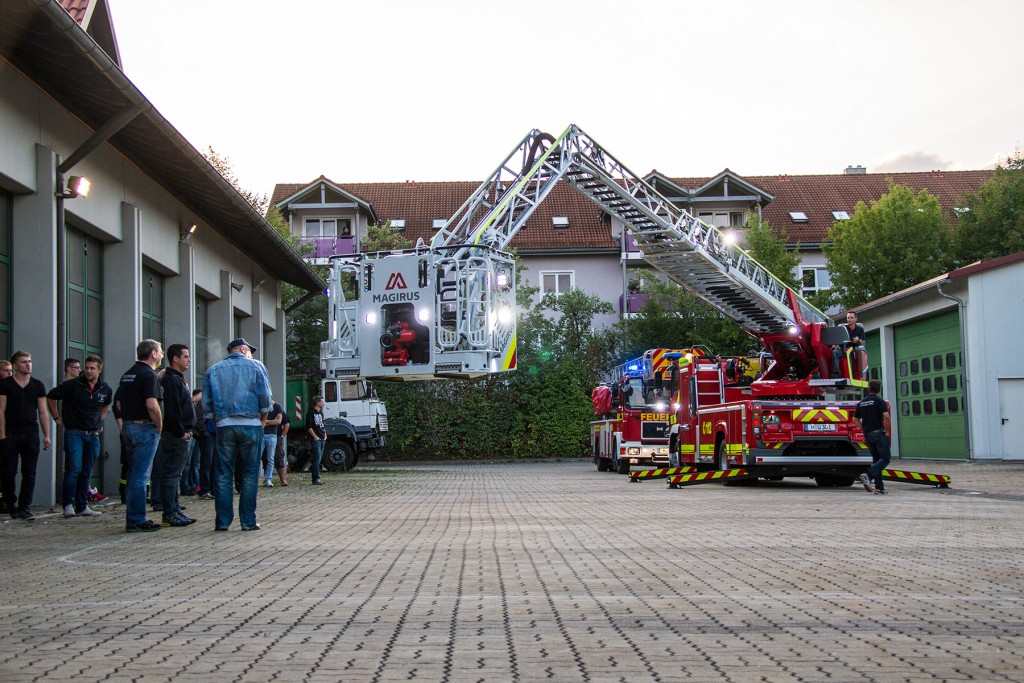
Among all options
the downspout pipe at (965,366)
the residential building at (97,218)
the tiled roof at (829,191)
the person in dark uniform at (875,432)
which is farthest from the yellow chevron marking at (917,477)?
the tiled roof at (829,191)

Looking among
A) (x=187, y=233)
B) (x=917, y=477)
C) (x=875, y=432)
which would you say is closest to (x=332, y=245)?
(x=187, y=233)

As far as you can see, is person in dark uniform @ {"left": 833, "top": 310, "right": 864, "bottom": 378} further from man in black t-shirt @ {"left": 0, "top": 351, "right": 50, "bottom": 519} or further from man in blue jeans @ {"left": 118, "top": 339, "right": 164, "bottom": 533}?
man in black t-shirt @ {"left": 0, "top": 351, "right": 50, "bottom": 519}

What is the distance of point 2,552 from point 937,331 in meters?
29.8

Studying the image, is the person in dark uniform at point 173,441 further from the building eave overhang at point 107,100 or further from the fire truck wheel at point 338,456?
the fire truck wheel at point 338,456

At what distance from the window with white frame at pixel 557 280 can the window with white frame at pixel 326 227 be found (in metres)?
8.94

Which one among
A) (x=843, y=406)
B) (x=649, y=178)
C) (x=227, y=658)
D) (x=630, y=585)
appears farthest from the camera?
(x=649, y=178)

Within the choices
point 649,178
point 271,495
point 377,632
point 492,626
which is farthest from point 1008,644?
point 649,178

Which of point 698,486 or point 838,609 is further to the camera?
point 698,486

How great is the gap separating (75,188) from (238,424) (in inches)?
215

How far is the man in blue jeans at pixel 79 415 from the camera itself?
13211 millimetres

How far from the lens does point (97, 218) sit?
57.9ft

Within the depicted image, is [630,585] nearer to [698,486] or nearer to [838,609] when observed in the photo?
[838,609]

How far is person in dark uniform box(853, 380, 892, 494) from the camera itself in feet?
60.8

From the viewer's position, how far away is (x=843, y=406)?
69.1 feet
